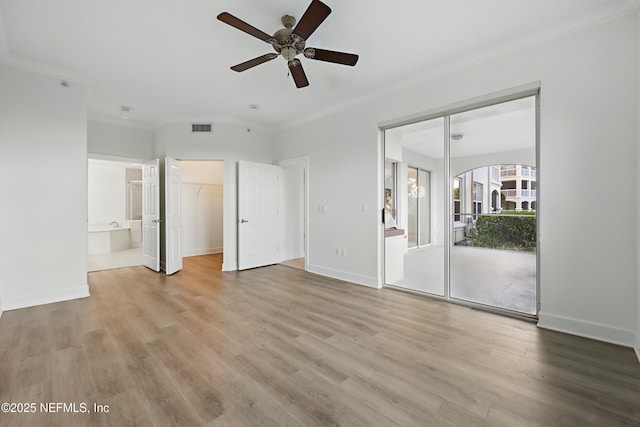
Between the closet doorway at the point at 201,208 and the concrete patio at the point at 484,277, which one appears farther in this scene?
the closet doorway at the point at 201,208

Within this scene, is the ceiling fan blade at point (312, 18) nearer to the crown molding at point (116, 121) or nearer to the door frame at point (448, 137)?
the door frame at point (448, 137)

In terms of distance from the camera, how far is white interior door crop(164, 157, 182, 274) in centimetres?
500

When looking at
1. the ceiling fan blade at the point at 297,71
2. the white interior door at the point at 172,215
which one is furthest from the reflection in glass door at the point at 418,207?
the white interior door at the point at 172,215

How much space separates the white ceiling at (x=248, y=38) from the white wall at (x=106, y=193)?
15.3ft

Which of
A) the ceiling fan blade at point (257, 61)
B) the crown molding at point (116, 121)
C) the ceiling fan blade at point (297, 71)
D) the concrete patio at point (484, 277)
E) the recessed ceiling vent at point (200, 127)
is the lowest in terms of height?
the concrete patio at point (484, 277)

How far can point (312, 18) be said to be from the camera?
2.12 meters

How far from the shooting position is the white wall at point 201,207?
704 cm

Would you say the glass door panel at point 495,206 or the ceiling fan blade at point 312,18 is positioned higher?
the ceiling fan blade at point 312,18

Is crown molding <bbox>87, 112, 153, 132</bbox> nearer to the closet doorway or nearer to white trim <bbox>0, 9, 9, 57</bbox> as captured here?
the closet doorway

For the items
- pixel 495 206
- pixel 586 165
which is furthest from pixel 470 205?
pixel 586 165

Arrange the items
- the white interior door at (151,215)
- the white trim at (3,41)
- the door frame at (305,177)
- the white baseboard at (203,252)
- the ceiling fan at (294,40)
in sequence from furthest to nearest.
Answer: the white baseboard at (203,252) → the door frame at (305,177) → the white interior door at (151,215) → the white trim at (3,41) → the ceiling fan at (294,40)

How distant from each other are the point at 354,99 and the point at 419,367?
3.70m

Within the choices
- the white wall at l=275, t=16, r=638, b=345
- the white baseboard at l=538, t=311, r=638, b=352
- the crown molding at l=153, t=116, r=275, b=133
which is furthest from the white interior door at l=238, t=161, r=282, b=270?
the white baseboard at l=538, t=311, r=638, b=352

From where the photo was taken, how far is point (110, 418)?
1584 mm
